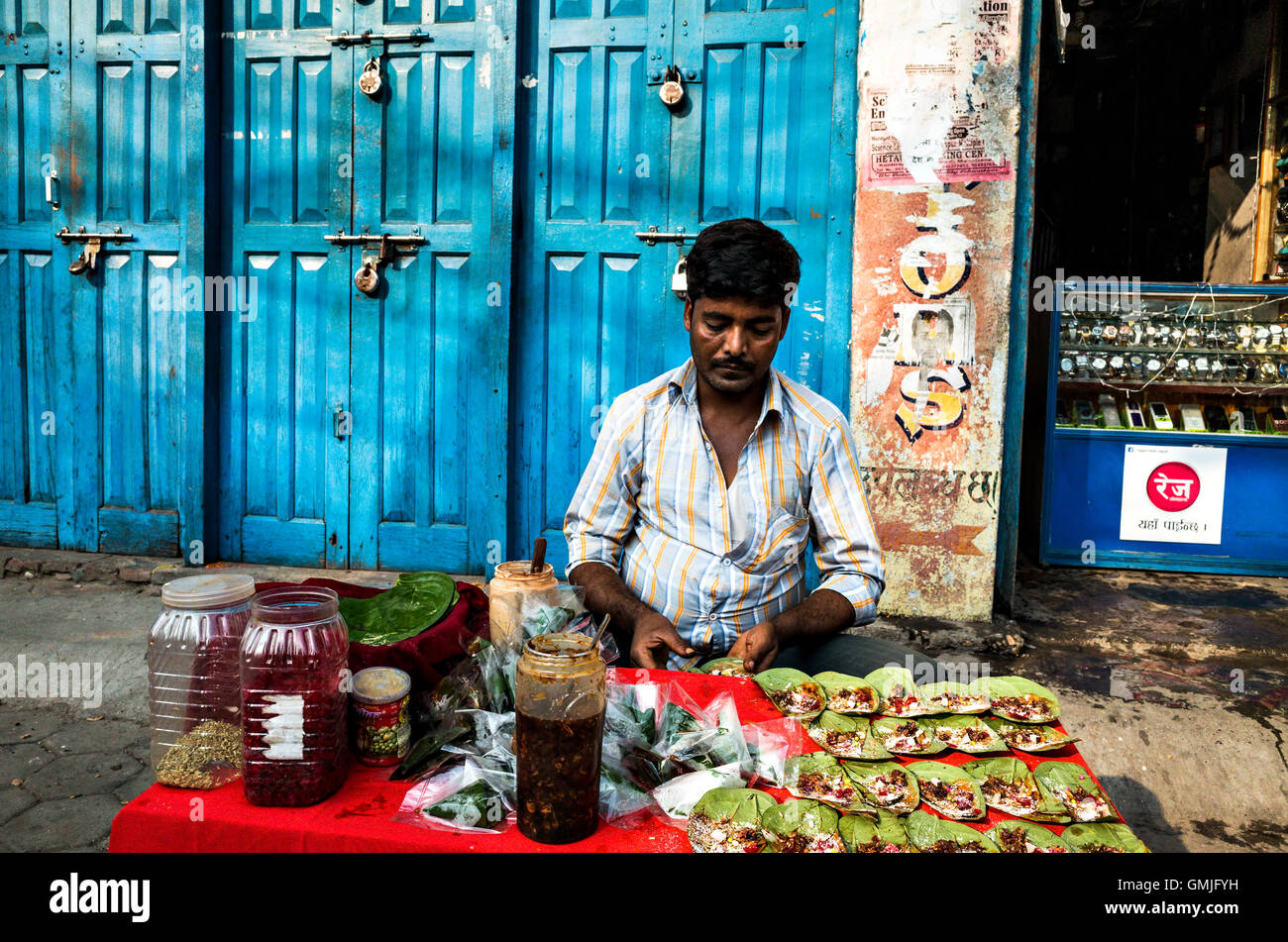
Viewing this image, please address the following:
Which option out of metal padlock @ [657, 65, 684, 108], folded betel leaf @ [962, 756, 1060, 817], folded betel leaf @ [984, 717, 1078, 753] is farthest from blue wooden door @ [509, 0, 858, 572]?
folded betel leaf @ [962, 756, 1060, 817]

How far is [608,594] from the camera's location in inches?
87.2

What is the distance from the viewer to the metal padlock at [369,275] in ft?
14.8

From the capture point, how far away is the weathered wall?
3.91 m

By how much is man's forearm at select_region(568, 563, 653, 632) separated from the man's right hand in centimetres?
Answer: 7

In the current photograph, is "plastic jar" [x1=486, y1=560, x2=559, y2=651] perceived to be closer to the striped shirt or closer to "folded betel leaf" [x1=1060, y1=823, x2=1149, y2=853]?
the striped shirt

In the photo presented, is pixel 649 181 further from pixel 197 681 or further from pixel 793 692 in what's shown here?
pixel 197 681

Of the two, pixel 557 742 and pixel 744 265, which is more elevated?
pixel 744 265

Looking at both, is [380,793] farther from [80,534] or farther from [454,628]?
[80,534]

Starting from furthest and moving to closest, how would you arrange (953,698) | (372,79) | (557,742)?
(372,79)
(953,698)
(557,742)

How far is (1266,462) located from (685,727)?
520 centimetres

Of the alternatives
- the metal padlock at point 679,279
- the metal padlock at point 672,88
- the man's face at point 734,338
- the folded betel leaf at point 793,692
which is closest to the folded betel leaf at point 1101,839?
the folded betel leaf at point 793,692

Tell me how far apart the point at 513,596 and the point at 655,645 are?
40 centimetres

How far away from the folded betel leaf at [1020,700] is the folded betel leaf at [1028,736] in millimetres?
12

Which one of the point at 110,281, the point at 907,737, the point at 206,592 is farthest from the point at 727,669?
the point at 110,281
